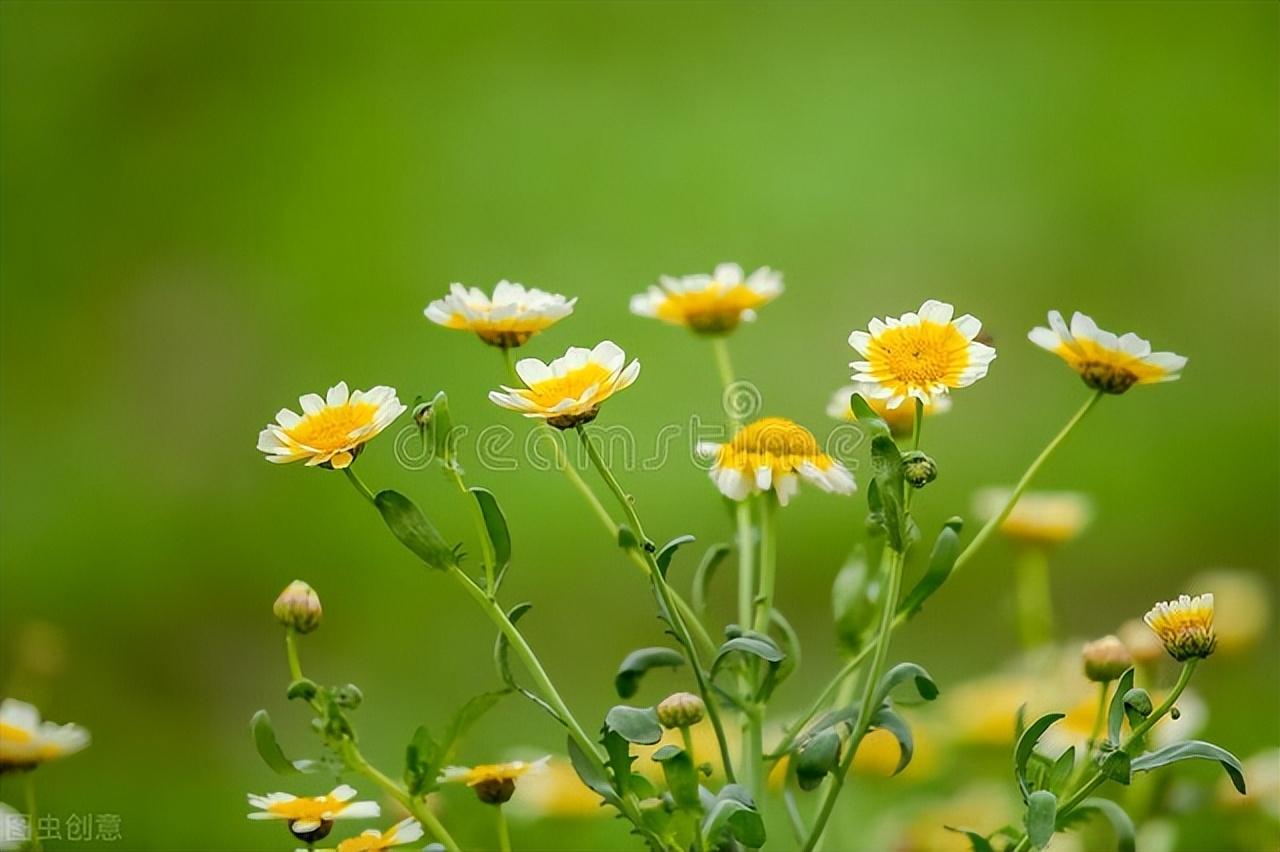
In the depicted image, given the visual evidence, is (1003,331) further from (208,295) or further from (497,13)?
(208,295)

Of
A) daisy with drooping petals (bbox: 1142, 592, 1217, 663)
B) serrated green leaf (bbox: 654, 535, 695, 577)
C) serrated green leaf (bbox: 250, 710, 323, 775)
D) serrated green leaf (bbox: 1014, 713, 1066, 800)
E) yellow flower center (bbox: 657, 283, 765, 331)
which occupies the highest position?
yellow flower center (bbox: 657, 283, 765, 331)

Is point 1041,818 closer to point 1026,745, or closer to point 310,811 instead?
point 1026,745

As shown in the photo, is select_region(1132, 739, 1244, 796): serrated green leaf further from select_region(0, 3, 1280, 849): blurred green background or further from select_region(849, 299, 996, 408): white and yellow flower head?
select_region(0, 3, 1280, 849): blurred green background

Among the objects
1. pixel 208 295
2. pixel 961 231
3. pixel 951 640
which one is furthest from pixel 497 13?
pixel 951 640

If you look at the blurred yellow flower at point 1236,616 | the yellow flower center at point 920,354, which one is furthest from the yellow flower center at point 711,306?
the blurred yellow flower at point 1236,616

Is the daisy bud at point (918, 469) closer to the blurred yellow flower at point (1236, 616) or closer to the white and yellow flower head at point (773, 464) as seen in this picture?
the white and yellow flower head at point (773, 464)

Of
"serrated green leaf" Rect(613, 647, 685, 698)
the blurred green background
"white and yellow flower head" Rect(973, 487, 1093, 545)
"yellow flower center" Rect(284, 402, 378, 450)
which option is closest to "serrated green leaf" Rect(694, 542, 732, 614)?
"serrated green leaf" Rect(613, 647, 685, 698)
